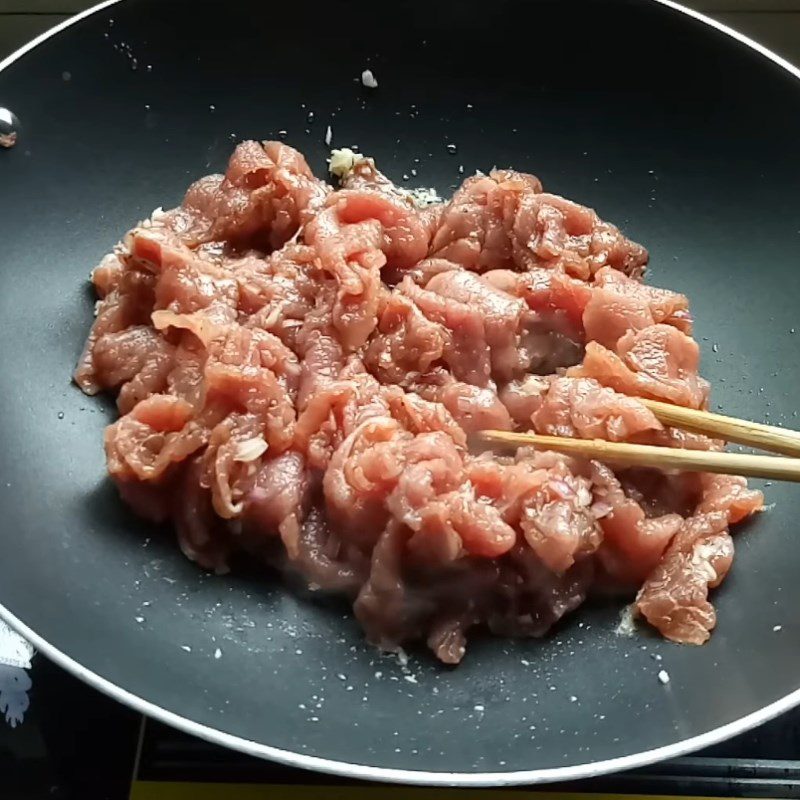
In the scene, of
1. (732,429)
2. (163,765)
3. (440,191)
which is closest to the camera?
(163,765)

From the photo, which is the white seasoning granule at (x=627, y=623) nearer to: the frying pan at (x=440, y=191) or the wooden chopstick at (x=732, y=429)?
the frying pan at (x=440, y=191)

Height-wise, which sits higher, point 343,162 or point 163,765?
point 343,162

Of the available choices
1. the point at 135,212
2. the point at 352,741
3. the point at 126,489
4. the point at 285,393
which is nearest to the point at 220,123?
the point at 135,212

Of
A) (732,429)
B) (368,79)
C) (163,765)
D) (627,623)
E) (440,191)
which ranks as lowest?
(163,765)

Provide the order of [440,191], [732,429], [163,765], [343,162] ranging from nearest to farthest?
[163,765]
[732,429]
[343,162]
[440,191]

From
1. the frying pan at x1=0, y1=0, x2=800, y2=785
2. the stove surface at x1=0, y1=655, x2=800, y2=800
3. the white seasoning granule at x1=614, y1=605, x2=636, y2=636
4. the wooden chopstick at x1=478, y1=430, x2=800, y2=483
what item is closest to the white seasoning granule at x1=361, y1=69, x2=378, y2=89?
the frying pan at x1=0, y1=0, x2=800, y2=785

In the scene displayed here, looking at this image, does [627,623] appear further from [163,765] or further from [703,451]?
[163,765]

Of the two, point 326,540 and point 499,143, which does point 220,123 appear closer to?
point 499,143

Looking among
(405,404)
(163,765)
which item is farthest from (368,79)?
(163,765)
